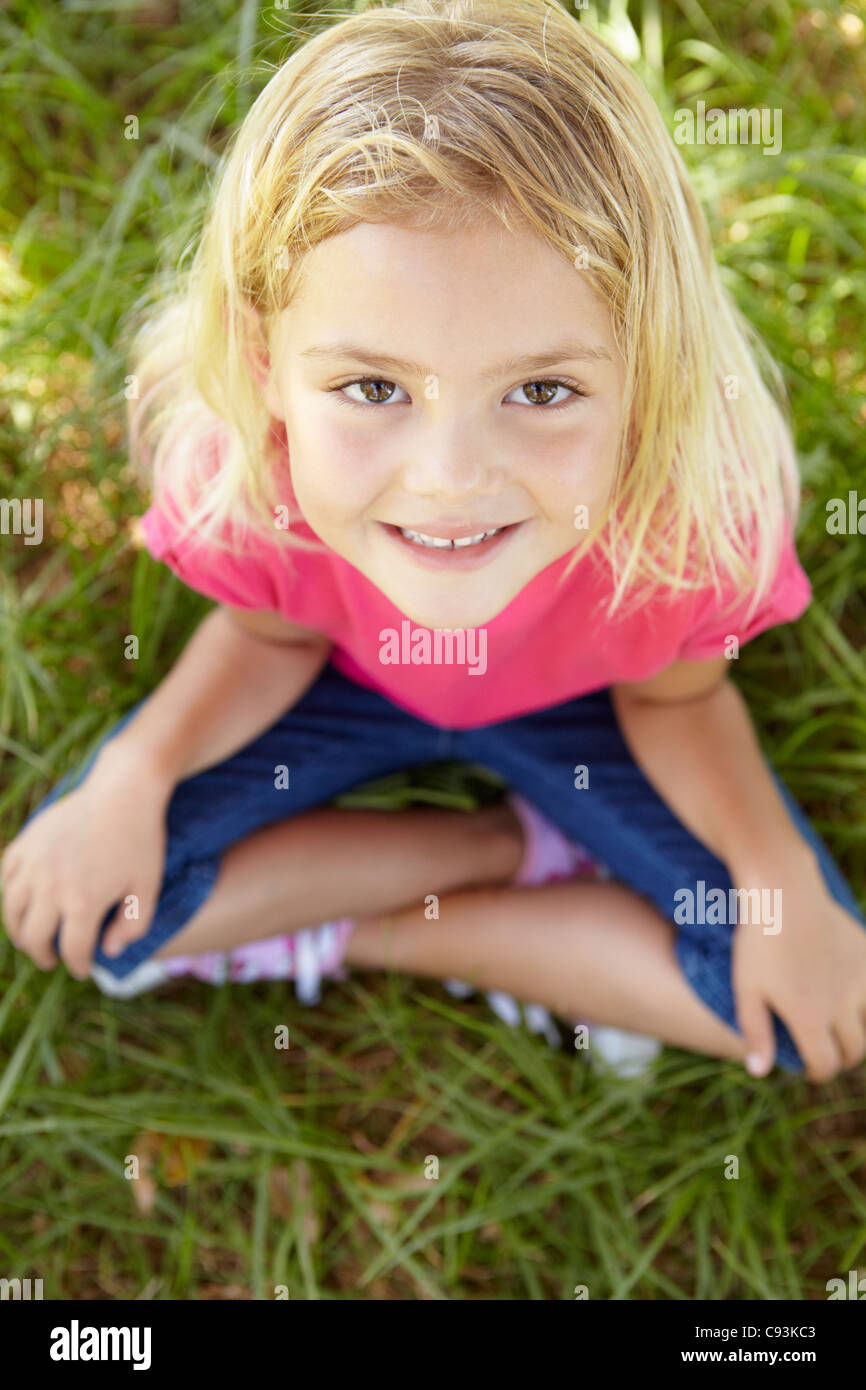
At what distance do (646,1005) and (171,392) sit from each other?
3.03 feet

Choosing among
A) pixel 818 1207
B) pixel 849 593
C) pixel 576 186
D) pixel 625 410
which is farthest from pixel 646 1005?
pixel 576 186

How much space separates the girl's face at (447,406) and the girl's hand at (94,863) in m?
0.57

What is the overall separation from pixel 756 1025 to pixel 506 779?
43 cm

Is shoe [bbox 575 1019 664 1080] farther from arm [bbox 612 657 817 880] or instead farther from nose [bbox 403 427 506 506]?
nose [bbox 403 427 506 506]

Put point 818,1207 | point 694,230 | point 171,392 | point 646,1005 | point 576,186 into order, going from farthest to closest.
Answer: point 818,1207 < point 646,1005 < point 171,392 < point 694,230 < point 576,186

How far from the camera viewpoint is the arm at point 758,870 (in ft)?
4.55

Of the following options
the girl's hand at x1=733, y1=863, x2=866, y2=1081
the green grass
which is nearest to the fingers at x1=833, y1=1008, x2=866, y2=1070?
the girl's hand at x1=733, y1=863, x2=866, y2=1081

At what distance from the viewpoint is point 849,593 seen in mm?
1654

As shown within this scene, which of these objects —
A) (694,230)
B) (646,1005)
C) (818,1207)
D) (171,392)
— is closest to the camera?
(694,230)

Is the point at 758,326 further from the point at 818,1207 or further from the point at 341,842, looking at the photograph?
the point at 818,1207

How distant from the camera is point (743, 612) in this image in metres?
1.18

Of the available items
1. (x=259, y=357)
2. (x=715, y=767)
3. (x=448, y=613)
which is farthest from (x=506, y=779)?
(x=259, y=357)

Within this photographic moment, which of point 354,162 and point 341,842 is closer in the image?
point 354,162

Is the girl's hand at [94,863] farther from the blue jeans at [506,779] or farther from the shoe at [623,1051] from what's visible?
the shoe at [623,1051]
